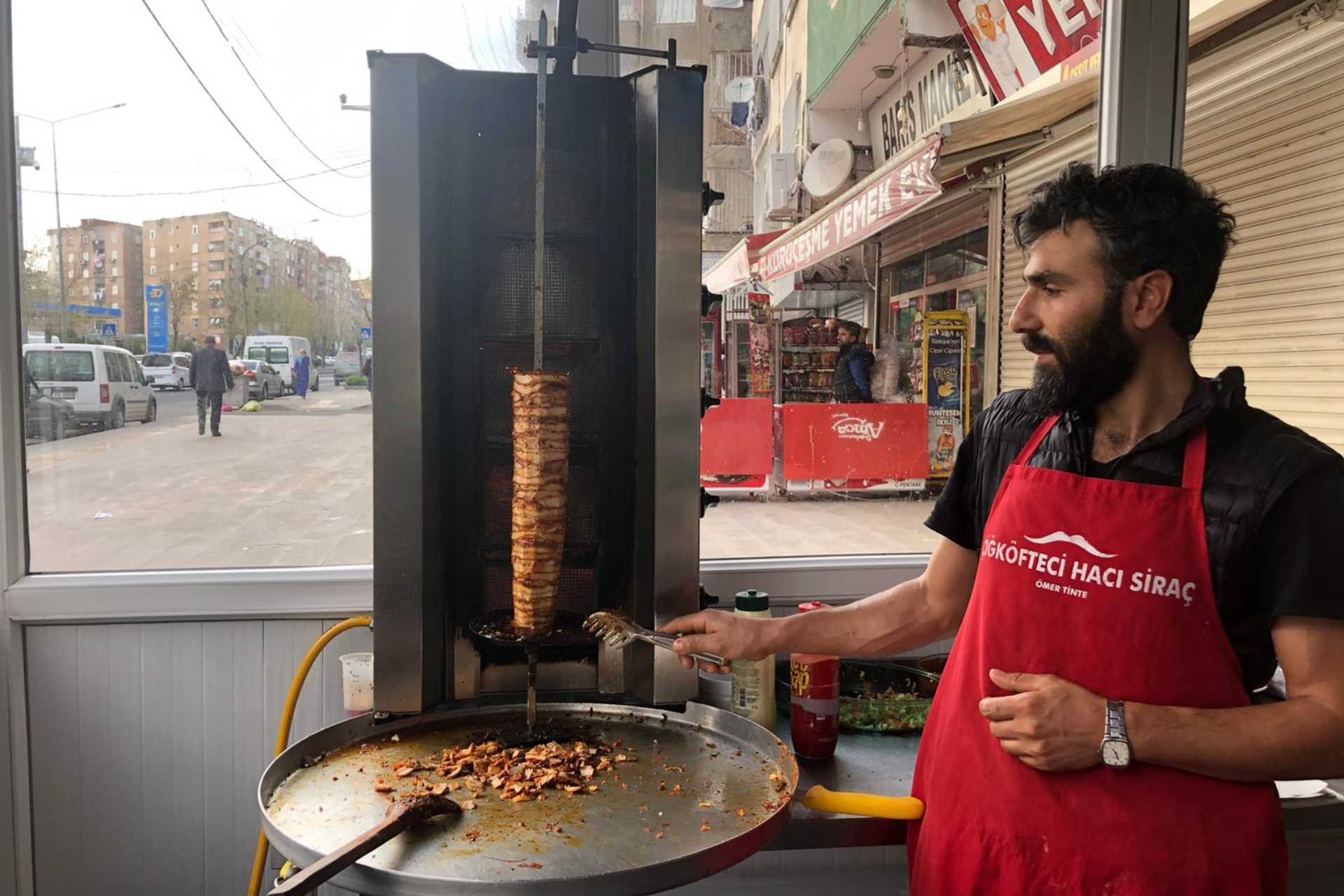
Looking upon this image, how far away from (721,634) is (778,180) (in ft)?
10.9

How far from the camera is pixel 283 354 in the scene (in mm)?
2756

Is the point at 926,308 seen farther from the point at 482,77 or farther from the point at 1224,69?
the point at 482,77

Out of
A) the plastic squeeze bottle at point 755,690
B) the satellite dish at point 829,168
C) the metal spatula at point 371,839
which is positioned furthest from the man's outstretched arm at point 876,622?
the satellite dish at point 829,168

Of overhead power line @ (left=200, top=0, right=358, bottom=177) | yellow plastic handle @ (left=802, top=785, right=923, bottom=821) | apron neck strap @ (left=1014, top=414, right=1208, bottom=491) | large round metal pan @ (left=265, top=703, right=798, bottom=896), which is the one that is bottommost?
yellow plastic handle @ (left=802, top=785, right=923, bottom=821)

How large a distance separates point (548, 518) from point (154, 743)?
164 cm

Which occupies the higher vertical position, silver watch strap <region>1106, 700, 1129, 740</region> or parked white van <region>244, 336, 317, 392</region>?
parked white van <region>244, 336, 317, 392</region>

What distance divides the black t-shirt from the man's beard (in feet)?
0.55

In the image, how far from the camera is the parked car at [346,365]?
2727 millimetres

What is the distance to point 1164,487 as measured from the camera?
142 centimetres

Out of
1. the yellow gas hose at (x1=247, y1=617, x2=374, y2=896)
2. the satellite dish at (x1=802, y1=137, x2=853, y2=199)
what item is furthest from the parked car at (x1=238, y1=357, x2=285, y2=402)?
the satellite dish at (x1=802, y1=137, x2=853, y2=199)

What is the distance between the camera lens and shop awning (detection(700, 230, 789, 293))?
3.26 metres

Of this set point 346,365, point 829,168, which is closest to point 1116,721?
point 346,365

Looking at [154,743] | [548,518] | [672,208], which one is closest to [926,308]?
[672,208]

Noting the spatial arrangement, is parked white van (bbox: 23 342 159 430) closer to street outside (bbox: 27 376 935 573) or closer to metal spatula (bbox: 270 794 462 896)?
street outside (bbox: 27 376 935 573)
